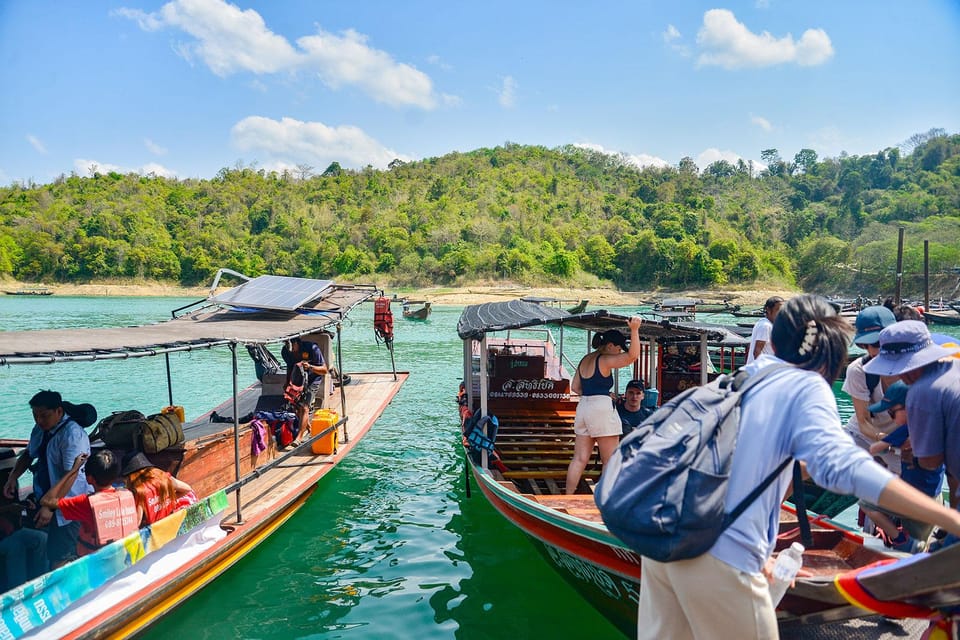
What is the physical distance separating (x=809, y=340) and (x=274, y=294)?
9386 mm

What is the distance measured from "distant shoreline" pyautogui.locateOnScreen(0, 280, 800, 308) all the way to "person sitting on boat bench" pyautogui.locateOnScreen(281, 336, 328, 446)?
50498mm

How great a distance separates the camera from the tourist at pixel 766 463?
2115mm

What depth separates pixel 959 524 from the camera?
6.28 ft

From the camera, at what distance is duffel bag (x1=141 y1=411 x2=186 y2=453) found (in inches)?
233

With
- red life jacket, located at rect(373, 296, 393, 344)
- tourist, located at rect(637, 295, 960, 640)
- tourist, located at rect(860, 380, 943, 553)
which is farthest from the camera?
red life jacket, located at rect(373, 296, 393, 344)

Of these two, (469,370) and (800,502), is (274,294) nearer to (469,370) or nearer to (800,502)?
(469,370)

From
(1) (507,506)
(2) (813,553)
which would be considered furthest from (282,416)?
(2) (813,553)

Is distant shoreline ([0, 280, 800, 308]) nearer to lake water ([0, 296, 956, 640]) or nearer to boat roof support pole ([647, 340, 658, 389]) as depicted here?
lake water ([0, 296, 956, 640])

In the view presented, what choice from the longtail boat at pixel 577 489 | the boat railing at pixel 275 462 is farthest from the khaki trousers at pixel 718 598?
the boat railing at pixel 275 462

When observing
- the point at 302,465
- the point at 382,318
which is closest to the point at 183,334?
the point at 302,465

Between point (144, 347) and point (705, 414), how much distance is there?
472 centimetres

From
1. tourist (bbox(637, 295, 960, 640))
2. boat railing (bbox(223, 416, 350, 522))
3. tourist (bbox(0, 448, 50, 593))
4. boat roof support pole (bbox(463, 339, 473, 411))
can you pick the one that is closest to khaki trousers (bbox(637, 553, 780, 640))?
tourist (bbox(637, 295, 960, 640))

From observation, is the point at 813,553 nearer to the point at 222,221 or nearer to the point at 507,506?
the point at 507,506

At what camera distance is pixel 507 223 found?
91.1m
